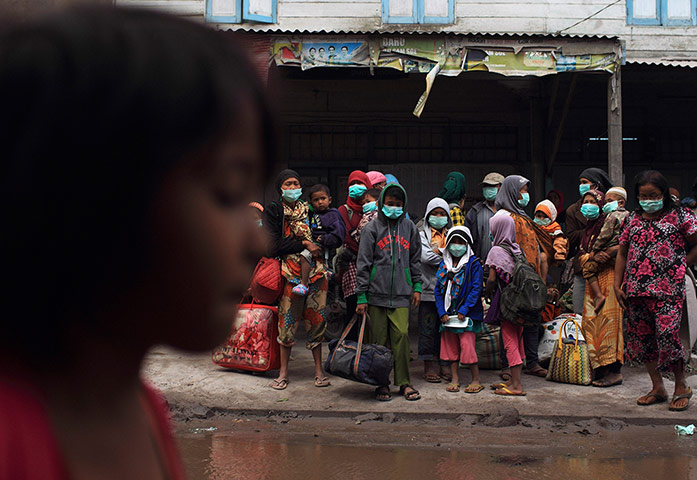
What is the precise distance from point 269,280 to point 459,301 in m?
1.67

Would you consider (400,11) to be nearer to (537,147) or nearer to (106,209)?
(537,147)

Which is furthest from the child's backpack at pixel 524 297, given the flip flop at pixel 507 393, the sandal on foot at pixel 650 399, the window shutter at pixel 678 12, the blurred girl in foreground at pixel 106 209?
the window shutter at pixel 678 12

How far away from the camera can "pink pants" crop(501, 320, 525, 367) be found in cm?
645

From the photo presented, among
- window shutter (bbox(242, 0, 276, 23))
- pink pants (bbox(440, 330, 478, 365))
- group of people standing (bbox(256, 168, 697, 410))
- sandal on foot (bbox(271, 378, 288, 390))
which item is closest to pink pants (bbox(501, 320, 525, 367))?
group of people standing (bbox(256, 168, 697, 410))

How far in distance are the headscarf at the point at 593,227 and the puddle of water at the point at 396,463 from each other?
2.18m

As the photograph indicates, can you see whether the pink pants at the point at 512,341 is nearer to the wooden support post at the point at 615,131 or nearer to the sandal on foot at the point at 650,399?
the sandal on foot at the point at 650,399

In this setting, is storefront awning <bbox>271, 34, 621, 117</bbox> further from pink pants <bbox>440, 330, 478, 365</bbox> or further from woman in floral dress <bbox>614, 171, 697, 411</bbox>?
pink pants <bbox>440, 330, 478, 365</bbox>

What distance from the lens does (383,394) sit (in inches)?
250

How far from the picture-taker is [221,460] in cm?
486

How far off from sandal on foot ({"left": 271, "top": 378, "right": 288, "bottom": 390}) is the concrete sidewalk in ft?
0.15

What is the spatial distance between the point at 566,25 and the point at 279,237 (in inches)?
281

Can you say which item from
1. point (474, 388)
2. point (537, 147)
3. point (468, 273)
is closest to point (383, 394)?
point (474, 388)

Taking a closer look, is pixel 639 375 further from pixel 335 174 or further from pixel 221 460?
pixel 335 174

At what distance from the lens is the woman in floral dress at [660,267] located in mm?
5863
